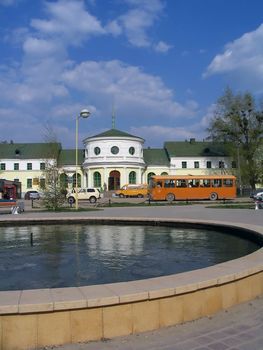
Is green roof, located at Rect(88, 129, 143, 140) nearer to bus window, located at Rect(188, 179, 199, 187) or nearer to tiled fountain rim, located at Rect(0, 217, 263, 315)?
bus window, located at Rect(188, 179, 199, 187)

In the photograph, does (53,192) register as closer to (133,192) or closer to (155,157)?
(133,192)

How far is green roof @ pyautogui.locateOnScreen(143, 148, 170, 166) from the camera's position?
84.1 meters

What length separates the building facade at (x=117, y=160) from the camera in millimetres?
75375

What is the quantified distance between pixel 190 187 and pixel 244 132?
23698 mm

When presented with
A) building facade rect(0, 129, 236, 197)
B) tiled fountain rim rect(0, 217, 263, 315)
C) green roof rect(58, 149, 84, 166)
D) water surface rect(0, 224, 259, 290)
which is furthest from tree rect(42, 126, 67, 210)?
green roof rect(58, 149, 84, 166)

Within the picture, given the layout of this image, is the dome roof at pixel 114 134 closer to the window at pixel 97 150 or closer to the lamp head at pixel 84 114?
the window at pixel 97 150

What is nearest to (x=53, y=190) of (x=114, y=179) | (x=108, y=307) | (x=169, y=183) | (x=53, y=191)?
(x=53, y=191)

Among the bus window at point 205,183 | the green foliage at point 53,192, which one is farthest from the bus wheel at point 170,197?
the green foliage at point 53,192

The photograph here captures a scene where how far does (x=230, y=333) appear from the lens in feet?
17.0

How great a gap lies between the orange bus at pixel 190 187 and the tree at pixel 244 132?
59.4 feet

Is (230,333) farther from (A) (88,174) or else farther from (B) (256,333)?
(A) (88,174)

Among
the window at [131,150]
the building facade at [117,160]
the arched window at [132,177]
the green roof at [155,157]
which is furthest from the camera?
the green roof at [155,157]

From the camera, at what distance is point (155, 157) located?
282ft

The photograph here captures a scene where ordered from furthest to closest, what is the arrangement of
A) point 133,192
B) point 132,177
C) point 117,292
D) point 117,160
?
1. point 132,177
2. point 117,160
3. point 133,192
4. point 117,292
